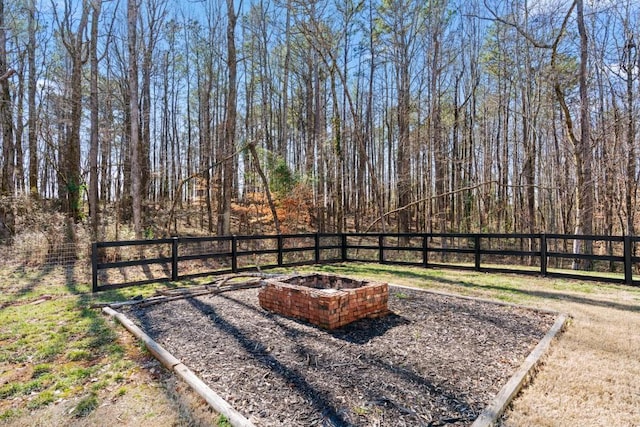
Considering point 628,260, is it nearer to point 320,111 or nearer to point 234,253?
point 234,253

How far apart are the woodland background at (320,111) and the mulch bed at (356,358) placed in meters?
7.06

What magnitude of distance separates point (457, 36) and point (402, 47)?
3288 mm

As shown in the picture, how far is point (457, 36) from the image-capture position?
1569cm

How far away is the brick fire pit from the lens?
13.3 feet

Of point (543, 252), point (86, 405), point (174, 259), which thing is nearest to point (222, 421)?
point (86, 405)

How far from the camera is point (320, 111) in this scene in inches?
664

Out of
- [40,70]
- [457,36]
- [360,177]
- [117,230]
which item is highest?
[457,36]

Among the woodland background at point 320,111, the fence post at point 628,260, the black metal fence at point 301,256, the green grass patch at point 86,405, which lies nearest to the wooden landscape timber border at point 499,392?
the green grass patch at point 86,405

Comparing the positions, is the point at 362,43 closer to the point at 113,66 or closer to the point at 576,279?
the point at 113,66

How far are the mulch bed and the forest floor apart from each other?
13 cm

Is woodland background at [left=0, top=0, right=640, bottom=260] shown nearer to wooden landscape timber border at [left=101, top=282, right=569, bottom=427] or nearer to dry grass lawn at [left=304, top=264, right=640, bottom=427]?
dry grass lawn at [left=304, top=264, right=640, bottom=427]

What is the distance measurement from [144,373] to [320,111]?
15.5 metres

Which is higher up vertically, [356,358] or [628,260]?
[628,260]

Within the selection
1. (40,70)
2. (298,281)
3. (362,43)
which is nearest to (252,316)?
(298,281)
